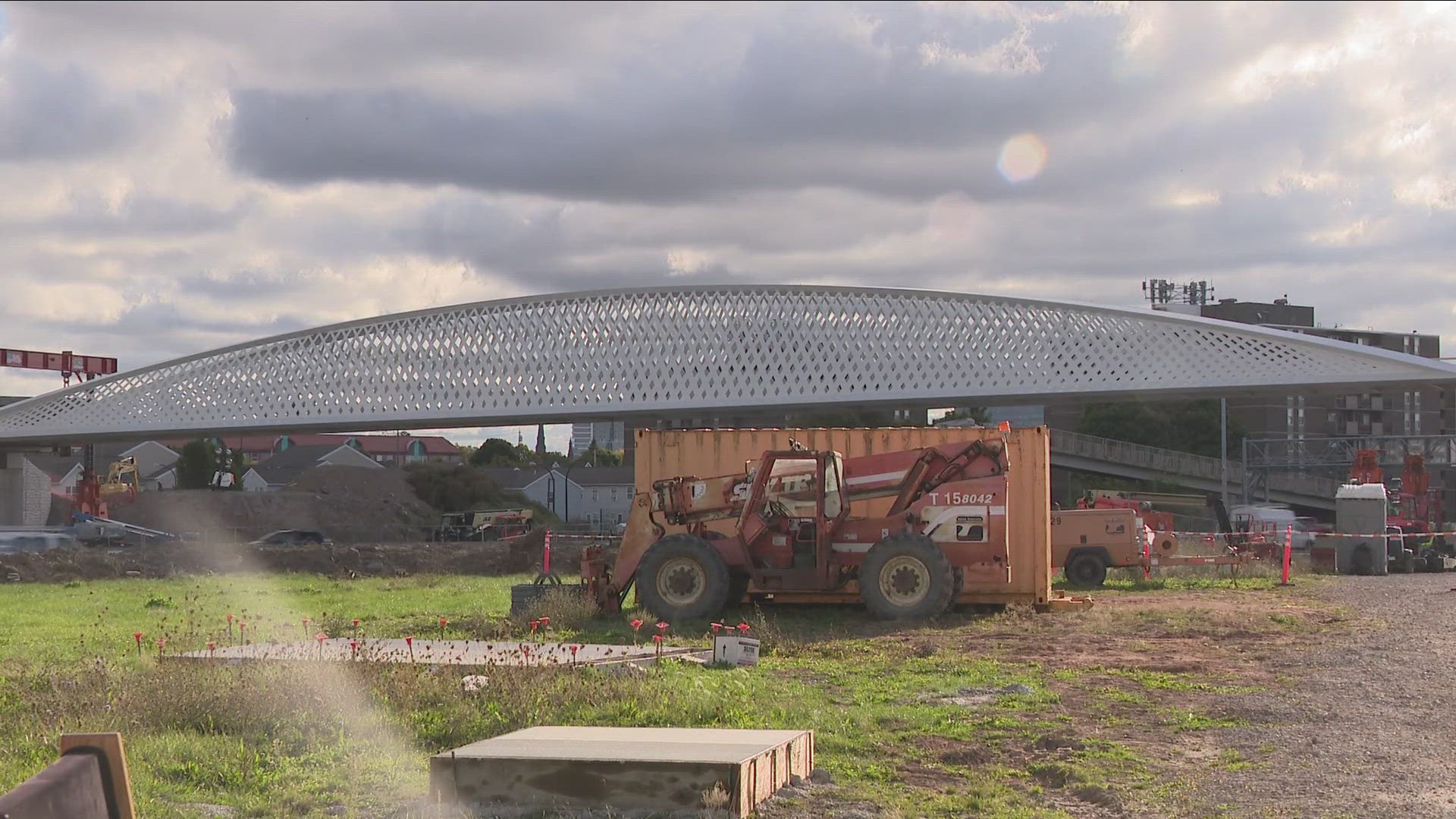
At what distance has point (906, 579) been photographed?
18.6m

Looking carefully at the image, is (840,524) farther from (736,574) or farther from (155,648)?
(155,648)

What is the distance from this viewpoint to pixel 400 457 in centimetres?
15312

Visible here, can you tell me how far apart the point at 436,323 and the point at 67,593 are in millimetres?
56359

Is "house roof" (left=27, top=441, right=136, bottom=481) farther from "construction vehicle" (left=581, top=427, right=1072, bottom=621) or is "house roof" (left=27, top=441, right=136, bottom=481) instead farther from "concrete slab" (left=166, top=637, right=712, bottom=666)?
"concrete slab" (left=166, top=637, right=712, bottom=666)

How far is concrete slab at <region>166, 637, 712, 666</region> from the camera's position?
1230 cm

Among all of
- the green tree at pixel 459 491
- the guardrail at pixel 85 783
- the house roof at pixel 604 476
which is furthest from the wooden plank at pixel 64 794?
the house roof at pixel 604 476

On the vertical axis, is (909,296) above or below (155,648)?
above

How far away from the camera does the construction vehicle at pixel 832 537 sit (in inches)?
734

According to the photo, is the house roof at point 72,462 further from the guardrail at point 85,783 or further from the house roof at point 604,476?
the guardrail at point 85,783

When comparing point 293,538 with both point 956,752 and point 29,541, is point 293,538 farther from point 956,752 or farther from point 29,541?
point 956,752

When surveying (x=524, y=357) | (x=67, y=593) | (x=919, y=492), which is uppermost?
(x=524, y=357)

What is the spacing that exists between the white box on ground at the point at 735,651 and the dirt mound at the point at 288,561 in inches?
796

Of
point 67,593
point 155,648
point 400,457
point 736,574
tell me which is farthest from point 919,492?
point 400,457

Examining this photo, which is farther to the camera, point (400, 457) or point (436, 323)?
point (400, 457)
